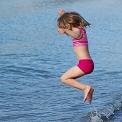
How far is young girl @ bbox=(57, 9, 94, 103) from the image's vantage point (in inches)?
261

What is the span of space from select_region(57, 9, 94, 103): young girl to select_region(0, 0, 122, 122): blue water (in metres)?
2.55

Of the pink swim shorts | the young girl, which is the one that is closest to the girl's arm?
the young girl

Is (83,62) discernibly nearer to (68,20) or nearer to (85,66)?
(85,66)

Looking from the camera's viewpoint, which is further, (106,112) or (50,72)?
(50,72)

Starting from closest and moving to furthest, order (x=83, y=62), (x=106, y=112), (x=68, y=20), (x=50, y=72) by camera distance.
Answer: (x=68, y=20) → (x=83, y=62) → (x=106, y=112) → (x=50, y=72)

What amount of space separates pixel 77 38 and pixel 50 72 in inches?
242

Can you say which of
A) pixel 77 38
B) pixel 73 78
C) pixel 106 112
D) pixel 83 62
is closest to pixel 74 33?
pixel 77 38

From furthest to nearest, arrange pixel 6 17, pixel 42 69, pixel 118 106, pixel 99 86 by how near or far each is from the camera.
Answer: pixel 6 17 < pixel 42 69 < pixel 99 86 < pixel 118 106

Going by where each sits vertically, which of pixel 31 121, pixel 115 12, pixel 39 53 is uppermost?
pixel 115 12

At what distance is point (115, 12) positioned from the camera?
26281 millimetres

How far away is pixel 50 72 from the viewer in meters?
12.8

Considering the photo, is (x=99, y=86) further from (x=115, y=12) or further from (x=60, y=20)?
(x=115, y=12)

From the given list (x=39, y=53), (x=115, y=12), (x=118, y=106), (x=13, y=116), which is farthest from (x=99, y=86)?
(x=115, y=12)

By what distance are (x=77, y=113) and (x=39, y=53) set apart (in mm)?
6014
